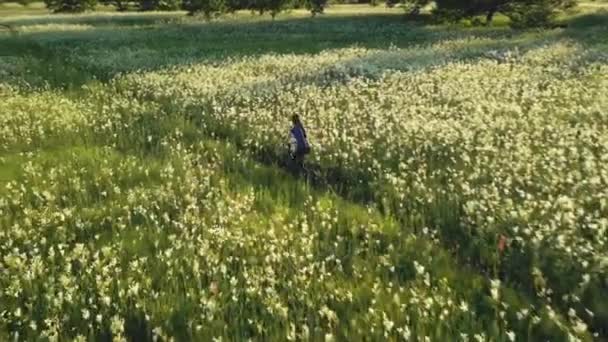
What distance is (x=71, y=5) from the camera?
11588 cm

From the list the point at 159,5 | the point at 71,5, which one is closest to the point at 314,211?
the point at 159,5

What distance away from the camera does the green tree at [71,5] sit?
115 meters

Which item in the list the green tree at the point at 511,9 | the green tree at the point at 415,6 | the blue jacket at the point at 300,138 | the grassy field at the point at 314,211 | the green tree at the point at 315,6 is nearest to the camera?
the grassy field at the point at 314,211

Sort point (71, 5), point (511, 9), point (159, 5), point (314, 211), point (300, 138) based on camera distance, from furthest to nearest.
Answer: point (159, 5) → point (71, 5) → point (511, 9) → point (300, 138) → point (314, 211)

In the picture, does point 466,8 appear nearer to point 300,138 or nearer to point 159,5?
point 300,138

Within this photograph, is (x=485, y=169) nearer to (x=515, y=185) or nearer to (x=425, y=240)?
(x=515, y=185)

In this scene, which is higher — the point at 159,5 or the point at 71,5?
the point at 71,5

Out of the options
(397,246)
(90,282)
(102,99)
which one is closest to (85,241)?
(90,282)

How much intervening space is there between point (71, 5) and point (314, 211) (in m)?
118

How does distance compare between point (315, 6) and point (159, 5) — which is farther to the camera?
point (159, 5)

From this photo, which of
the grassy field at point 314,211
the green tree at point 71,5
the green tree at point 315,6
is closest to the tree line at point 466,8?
the green tree at point 315,6

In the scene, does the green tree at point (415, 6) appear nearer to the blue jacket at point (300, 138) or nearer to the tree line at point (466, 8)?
the tree line at point (466, 8)

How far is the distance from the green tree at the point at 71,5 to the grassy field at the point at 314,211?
9837 centimetres

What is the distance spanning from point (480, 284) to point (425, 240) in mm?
1376
